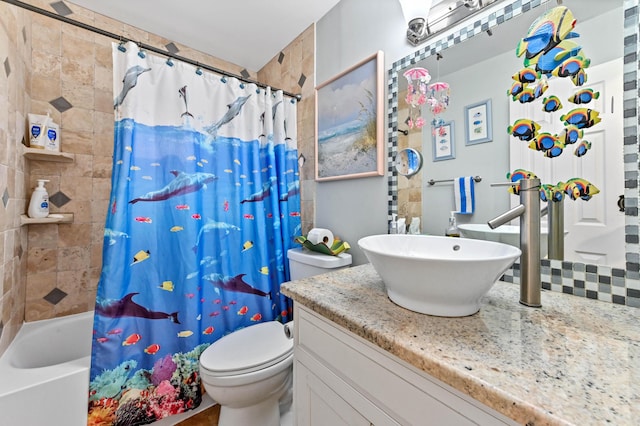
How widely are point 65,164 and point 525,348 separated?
2277 millimetres

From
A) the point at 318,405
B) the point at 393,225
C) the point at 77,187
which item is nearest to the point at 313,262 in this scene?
the point at 393,225

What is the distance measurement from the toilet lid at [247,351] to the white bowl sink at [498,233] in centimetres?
94

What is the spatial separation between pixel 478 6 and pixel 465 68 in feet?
0.68

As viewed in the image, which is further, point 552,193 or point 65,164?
point 65,164

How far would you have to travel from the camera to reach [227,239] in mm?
1496

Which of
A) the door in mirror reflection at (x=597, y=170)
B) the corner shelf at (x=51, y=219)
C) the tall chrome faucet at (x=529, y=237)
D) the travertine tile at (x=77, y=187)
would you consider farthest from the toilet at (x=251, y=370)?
the travertine tile at (x=77, y=187)

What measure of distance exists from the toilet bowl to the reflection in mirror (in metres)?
0.90

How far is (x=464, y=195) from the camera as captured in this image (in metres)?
0.96

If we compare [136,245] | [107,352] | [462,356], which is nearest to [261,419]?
[107,352]

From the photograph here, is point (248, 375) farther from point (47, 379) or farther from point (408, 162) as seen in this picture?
point (408, 162)

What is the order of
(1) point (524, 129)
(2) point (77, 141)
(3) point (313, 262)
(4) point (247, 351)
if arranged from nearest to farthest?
(1) point (524, 129) → (4) point (247, 351) → (3) point (313, 262) → (2) point (77, 141)

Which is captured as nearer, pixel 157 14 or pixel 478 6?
pixel 478 6

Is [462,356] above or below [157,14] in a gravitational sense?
below

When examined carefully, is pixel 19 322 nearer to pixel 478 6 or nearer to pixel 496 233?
pixel 496 233
